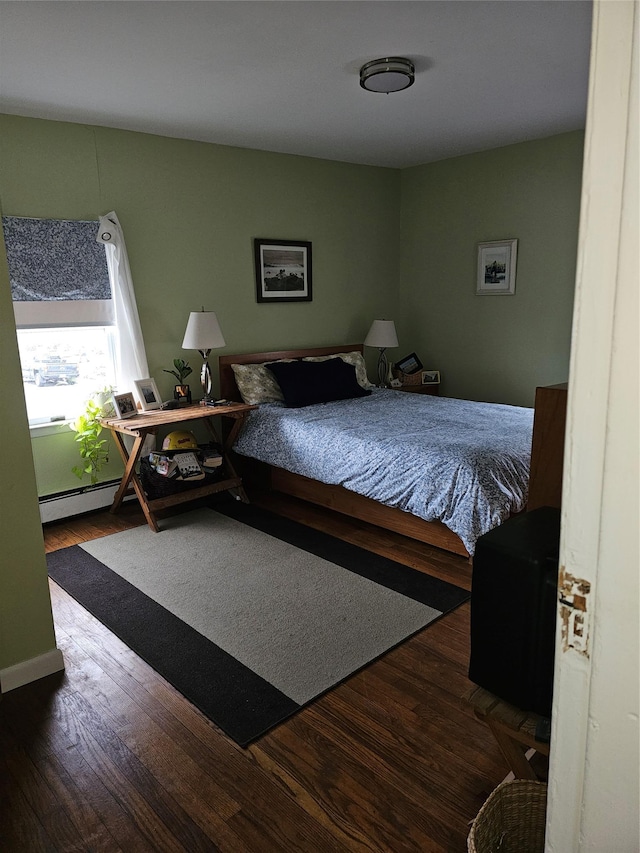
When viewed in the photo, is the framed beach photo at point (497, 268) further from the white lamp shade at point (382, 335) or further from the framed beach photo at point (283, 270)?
the framed beach photo at point (283, 270)

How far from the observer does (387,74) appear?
9.46ft

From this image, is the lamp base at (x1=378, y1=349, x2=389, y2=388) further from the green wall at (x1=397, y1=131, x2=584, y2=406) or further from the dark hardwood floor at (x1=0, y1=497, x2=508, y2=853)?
the dark hardwood floor at (x1=0, y1=497, x2=508, y2=853)

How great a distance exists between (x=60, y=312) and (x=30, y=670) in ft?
7.36

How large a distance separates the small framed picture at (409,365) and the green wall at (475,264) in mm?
232

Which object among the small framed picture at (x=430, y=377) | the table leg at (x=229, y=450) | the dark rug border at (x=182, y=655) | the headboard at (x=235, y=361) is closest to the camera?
the dark rug border at (x=182, y=655)

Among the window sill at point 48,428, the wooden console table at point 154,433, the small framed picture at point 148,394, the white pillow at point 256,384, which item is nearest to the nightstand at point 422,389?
the white pillow at point 256,384

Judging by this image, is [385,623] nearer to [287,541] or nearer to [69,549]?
[287,541]

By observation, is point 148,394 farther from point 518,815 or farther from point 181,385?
point 518,815

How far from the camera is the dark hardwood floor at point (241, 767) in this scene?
164cm

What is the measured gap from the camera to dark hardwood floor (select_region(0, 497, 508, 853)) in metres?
1.64

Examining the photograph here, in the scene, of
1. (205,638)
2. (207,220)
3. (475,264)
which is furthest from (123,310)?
(475,264)

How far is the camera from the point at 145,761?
6.19ft

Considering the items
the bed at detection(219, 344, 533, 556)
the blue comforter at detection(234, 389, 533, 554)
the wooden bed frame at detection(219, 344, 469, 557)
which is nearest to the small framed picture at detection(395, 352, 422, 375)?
the wooden bed frame at detection(219, 344, 469, 557)

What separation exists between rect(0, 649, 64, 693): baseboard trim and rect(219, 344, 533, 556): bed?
1758 mm
